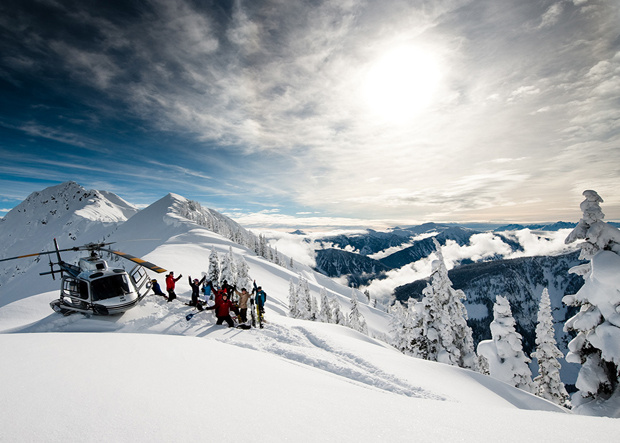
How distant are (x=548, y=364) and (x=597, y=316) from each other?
18.7 m

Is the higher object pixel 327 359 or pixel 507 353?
pixel 327 359

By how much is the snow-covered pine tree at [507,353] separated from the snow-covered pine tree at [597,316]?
32.5 feet

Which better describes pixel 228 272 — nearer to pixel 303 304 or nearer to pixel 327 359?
pixel 303 304

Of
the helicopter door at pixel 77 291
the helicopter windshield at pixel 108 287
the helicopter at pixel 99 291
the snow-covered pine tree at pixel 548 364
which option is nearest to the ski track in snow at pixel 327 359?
the helicopter at pixel 99 291

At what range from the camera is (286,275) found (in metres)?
71.8

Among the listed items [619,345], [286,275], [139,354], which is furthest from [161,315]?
[286,275]

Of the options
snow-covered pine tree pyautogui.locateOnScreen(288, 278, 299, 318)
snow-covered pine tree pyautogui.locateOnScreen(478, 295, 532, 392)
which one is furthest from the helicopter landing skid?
snow-covered pine tree pyautogui.locateOnScreen(288, 278, 299, 318)

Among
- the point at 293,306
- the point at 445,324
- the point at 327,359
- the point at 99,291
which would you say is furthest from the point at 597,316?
the point at 293,306

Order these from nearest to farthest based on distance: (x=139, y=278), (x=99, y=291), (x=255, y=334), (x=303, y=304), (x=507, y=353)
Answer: (x=255, y=334), (x=99, y=291), (x=139, y=278), (x=507, y=353), (x=303, y=304)

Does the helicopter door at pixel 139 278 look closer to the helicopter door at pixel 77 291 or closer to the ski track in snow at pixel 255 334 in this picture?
the ski track in snow at pixel 255 334

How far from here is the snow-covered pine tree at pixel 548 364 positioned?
22.4 metres

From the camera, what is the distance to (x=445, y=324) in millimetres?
21312

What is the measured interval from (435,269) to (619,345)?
13120 mm

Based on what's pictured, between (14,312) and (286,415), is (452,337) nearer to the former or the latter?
(286,415)
